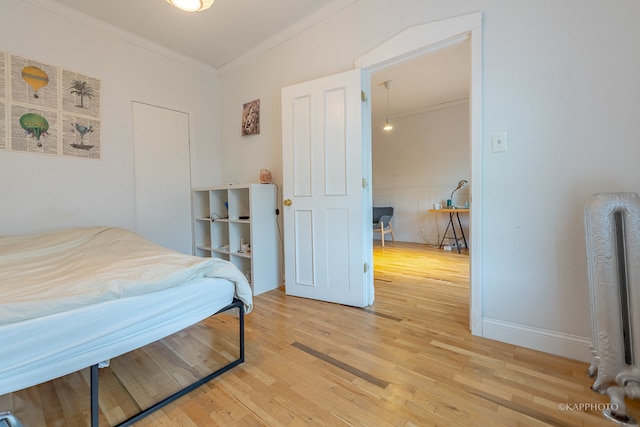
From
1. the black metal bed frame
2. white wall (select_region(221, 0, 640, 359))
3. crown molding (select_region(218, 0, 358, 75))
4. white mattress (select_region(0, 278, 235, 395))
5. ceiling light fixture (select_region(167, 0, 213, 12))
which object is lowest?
the black metal bed frame

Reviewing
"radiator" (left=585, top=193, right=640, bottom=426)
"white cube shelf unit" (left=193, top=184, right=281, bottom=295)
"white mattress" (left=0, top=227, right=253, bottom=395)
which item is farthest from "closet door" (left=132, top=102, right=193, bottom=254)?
"radiator" (left=585, top=193, right=640, bottom=426)

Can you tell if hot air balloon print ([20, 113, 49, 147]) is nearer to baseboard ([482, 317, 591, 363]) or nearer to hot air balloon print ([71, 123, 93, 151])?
hot air balloon print ([71, 123, 93, 151])

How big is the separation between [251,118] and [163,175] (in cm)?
120

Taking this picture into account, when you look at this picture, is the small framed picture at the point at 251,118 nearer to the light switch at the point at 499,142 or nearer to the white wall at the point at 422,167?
the light switch at the point at 499,142

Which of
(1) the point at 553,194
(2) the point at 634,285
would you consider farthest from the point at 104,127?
(2) the point at 634,285

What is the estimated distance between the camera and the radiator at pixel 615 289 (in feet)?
3.83

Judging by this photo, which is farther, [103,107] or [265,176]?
[265,176]

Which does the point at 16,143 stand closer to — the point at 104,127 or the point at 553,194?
the point at 104,127

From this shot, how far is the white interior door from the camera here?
2219mm

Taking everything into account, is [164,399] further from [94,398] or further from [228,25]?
[228,25]

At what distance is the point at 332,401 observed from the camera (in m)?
1.21

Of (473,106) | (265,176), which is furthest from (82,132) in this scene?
(473,106)

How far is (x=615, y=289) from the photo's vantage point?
1212 mm

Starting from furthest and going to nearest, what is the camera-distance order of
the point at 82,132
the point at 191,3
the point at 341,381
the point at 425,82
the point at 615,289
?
the point at 425,82 → the point at 82,132 → the point at 191,3 → the point at 341,381 → the point at 615,289
